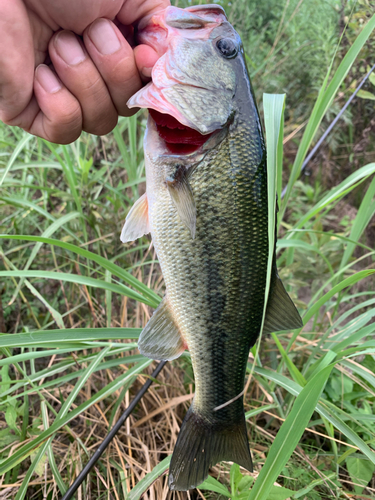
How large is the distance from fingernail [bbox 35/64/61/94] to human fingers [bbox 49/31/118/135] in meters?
0.03

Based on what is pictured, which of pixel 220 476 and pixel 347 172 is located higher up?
pixel 347 172

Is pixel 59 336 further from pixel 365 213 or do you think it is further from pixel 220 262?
pixel 365 213

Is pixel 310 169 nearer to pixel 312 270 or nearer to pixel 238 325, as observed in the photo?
pixel 312 270

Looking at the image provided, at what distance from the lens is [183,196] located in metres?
1.12

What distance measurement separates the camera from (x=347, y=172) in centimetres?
358

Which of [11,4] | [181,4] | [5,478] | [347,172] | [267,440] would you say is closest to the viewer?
[11,4]

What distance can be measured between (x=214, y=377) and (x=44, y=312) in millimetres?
1466

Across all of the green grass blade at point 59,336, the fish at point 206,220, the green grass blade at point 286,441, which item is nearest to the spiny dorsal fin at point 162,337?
the fish at point 206,220

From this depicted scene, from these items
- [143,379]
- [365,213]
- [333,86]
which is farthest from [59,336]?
[365,213]

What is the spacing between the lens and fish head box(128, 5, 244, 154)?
1112mm

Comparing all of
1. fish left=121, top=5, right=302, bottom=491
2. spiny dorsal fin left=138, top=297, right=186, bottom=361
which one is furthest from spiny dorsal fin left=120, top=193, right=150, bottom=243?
spiny dorsal fin left=138, top=297, right=186, bottom=361

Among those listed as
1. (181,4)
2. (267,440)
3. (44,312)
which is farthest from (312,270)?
(181,4)

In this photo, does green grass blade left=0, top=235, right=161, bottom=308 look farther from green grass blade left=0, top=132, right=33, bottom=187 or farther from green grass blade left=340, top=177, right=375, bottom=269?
green grass blade left=340, top=177, right=375, bottom=269

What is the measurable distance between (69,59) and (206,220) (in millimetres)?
736
